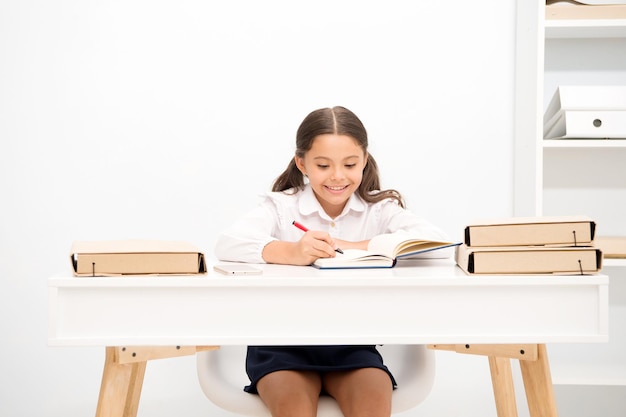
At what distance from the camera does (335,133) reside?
190cm

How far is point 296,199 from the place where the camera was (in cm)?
202

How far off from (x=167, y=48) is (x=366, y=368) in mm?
1548

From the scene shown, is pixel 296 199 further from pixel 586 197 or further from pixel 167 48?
pixel 586 197

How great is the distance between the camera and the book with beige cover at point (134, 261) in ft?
3.68

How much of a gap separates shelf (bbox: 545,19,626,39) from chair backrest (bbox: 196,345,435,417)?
1.21m

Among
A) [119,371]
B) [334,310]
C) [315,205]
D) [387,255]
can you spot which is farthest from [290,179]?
[334,310]

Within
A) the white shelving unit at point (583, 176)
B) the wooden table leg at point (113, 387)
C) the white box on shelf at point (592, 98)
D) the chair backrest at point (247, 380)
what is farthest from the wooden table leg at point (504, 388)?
the wooden table leg at point (113, 387)

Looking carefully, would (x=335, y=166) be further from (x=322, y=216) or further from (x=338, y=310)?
(x=338, y=310)

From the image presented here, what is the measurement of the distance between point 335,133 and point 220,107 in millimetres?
838

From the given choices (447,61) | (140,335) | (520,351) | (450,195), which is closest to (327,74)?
(447,61)

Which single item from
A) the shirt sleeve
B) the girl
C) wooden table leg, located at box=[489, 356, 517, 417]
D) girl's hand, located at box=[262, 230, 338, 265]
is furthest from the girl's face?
wooden table leg, located at box=[489, 356, 517, 417]

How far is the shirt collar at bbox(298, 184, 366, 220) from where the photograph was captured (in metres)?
1.98

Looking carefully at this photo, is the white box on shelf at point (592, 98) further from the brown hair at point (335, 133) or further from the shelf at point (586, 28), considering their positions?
the brown hair at point (335, 133)

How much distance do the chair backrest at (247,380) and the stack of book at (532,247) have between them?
1.67ft
